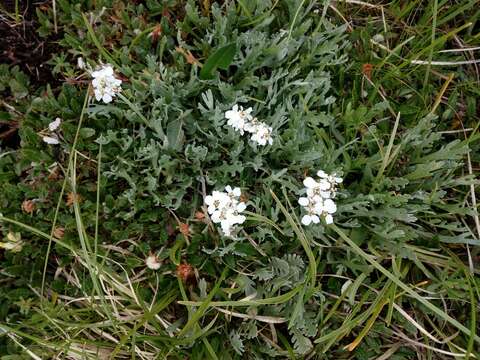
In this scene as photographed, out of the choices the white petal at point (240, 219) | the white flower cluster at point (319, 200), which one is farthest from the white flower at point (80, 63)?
the white flower cluster at point (319, 200)

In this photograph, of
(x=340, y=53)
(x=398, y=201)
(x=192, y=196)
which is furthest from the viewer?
(x=340, y=53)

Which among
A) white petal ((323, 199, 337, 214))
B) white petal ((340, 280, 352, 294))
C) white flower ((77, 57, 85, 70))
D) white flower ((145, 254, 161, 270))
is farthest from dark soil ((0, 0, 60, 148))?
white petal ((340, 280, 352, 294))

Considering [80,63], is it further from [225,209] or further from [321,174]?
[321,174]

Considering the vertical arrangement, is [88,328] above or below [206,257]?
below

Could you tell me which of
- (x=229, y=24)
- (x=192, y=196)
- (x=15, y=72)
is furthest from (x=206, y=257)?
(x=15, y=72)

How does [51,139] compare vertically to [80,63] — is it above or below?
below

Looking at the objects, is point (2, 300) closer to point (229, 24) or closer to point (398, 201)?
point (229, 24)

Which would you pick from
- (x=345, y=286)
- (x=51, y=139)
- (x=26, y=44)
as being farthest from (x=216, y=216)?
(x=26, y=44)
